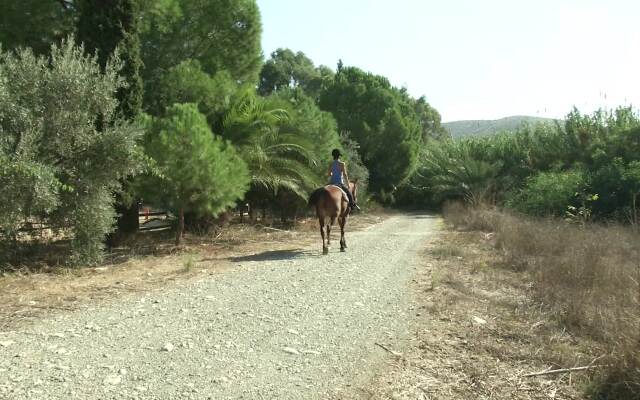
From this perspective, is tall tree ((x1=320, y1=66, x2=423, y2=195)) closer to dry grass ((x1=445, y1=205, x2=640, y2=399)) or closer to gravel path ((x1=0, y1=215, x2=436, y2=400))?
dry grass ((x1=445, y1=205, x2=640, y2=399))

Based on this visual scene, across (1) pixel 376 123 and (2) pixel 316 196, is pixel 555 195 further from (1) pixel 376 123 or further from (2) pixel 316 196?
(1) pixel 376 123

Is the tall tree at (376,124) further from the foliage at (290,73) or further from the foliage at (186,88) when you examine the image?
the foliage at (186,88)

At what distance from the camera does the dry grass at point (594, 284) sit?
4266 mm

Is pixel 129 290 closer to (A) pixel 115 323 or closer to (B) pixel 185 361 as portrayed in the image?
(A) pixel 115 323

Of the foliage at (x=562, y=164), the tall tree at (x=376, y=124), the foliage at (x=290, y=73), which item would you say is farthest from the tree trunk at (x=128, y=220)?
the foliage at (x=290, y=73)

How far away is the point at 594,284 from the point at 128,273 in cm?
799

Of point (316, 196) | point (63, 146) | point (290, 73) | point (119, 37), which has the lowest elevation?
point (316, 196)

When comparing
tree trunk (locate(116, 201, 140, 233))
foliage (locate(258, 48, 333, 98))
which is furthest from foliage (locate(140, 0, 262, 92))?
foliage (locate(258, 48, 333, 98))

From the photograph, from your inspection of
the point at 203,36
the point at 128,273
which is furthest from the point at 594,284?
the point at 203,36

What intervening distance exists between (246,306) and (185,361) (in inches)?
85.8

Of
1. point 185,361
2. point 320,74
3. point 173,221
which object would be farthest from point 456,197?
point 320,74

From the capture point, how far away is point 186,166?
11484mm

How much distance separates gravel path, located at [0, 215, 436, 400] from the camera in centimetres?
434

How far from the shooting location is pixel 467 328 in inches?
246
